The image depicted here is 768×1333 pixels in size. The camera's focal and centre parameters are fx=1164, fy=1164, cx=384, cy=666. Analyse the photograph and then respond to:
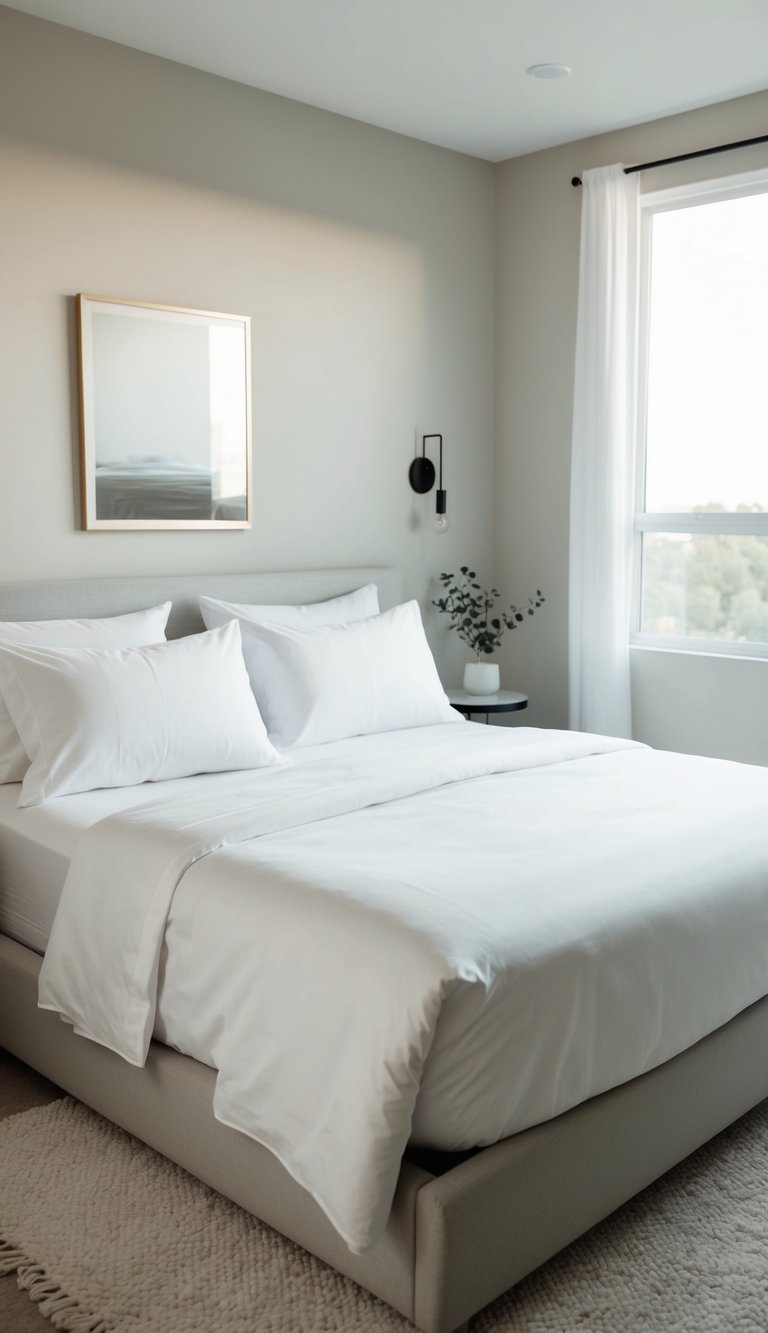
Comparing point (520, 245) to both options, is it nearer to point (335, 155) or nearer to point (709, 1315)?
point (335, 155)

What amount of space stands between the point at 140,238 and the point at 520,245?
5.84 ft

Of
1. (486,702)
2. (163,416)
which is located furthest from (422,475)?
(163,416)

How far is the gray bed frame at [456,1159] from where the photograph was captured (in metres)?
1.82

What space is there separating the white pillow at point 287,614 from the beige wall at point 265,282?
239 mm

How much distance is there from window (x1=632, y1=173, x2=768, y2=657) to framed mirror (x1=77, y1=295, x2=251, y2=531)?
5.22ft

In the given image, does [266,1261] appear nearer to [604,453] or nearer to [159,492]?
[159,492]

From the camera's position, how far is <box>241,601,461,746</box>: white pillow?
11.8 ft

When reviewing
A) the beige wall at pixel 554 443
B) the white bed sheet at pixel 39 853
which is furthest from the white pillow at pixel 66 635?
the beige wall at pixel 554 443

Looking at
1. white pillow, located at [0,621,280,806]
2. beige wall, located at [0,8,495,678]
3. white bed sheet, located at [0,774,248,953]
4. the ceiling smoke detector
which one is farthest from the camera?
the ceiling smoke detector

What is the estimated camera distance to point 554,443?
4773mm

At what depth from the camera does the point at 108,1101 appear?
247cm

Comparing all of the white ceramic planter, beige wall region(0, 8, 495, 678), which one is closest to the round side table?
the white ceramic planter

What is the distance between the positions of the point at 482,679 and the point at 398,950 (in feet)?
8.98

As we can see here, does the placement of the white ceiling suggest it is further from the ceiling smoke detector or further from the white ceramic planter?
the white ceramic planter
